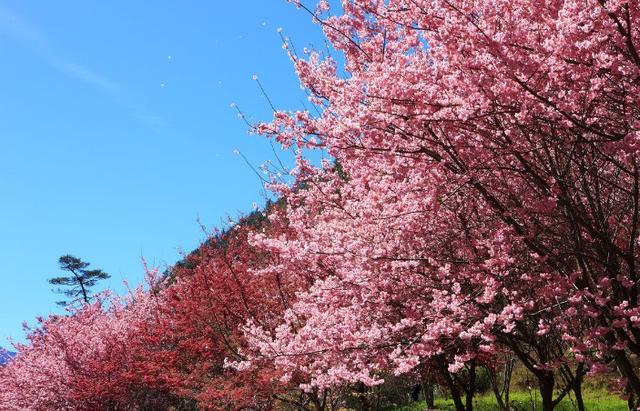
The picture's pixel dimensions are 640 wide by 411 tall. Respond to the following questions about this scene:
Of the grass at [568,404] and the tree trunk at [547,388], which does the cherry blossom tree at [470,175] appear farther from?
the grass at [568,404]

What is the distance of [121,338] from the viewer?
18.4 meters

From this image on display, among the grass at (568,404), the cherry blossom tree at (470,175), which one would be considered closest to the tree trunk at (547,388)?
the cherry blossom tree at (470,175)

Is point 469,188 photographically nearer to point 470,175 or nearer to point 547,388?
point 470,175

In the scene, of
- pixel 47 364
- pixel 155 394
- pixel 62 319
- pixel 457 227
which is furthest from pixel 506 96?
pixel 62 319

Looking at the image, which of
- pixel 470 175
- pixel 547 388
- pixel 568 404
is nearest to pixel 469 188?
pixel 470 175

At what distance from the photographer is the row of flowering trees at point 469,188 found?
4.06 metres

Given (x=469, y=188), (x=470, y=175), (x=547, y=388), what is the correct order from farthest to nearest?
(x=547, y=388), (x=469, y=188), (x=470, y=175)

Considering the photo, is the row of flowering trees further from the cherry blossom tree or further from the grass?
the grass

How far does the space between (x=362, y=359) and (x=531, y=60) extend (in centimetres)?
397

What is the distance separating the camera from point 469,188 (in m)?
5.88

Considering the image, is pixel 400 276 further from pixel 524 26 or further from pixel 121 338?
pixel 121 338

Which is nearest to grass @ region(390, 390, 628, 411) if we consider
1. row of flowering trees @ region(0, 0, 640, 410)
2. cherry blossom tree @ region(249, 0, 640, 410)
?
row of flowering trees @ region(0, 0, 640, 410)

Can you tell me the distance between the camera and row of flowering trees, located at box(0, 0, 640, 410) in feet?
13.3

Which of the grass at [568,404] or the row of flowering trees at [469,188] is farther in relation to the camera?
the grass at [568,404]
